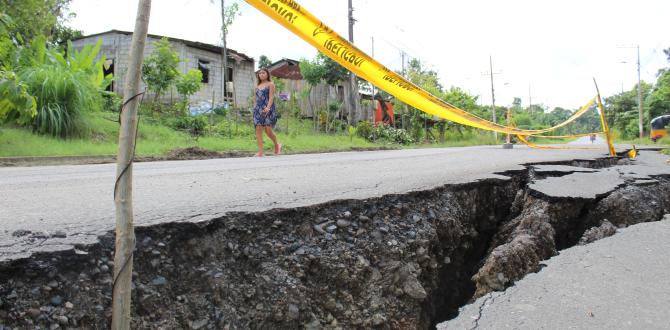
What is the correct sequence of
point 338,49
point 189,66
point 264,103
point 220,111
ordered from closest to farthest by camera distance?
point 338,49
point 264,103
point 220,111
point 189,66

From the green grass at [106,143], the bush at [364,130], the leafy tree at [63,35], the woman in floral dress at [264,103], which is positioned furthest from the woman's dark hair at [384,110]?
the woman in floral dress at [264,103]

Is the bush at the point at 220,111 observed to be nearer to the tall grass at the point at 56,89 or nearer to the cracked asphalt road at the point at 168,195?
the tall grass at the point at 56,89

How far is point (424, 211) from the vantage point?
9.92 feet

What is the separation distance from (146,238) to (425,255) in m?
1.59

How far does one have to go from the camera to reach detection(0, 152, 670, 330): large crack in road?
165 centimetres

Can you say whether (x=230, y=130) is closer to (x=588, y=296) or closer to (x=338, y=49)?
(x=338, y=49)

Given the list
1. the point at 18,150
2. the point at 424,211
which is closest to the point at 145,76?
the point at 18,150

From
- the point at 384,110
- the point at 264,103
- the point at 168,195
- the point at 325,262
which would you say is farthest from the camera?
the point at 384,110

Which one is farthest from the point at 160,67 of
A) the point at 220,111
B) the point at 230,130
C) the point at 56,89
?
the point at 56,89

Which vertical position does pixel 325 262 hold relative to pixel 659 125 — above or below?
below

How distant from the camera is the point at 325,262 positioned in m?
→ 2.26

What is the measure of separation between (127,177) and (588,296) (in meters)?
1.91

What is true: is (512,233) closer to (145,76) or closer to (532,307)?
(532,307)

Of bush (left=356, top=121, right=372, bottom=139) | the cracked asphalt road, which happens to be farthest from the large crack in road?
bush (left=356, top=121, right=372, bottom=139)
